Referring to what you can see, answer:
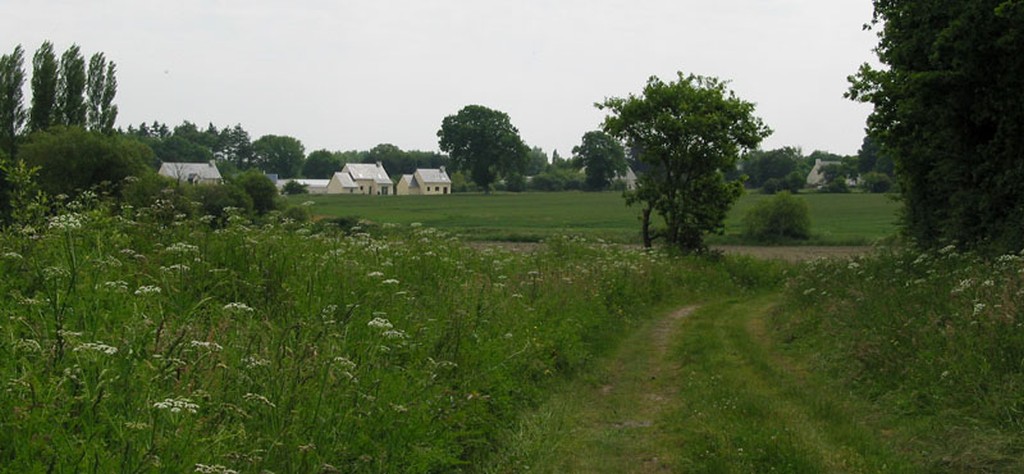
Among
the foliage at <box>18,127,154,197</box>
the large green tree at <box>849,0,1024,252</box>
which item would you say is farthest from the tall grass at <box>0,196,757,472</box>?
the foliage at <box>18,127,154,197</box>

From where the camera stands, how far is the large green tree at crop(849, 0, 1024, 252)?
15109 millimetres

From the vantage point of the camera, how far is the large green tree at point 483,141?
119 m

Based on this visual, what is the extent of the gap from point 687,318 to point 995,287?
9.17 metres

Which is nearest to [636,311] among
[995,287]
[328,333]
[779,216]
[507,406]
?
[995,287]

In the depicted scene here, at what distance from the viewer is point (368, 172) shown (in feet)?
501

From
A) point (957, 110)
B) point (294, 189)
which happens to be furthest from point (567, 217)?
point (957, 110)

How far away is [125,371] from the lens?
5.02 metres

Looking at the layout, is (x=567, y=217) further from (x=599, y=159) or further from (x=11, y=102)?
(x=599, y=159)

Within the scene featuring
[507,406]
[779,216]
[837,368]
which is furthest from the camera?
[779,216]

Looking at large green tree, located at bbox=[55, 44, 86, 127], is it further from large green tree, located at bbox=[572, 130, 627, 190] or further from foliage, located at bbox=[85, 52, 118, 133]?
large green tree, located at bbox=[572, 130, 627, 190]

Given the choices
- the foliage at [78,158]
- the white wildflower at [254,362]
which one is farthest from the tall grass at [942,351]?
the foliage at [78,158]

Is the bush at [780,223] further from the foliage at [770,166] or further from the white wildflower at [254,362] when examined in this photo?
the foliage at [770,166]

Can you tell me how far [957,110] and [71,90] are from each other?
60.7 metres

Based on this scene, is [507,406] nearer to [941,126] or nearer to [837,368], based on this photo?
[837,368]
